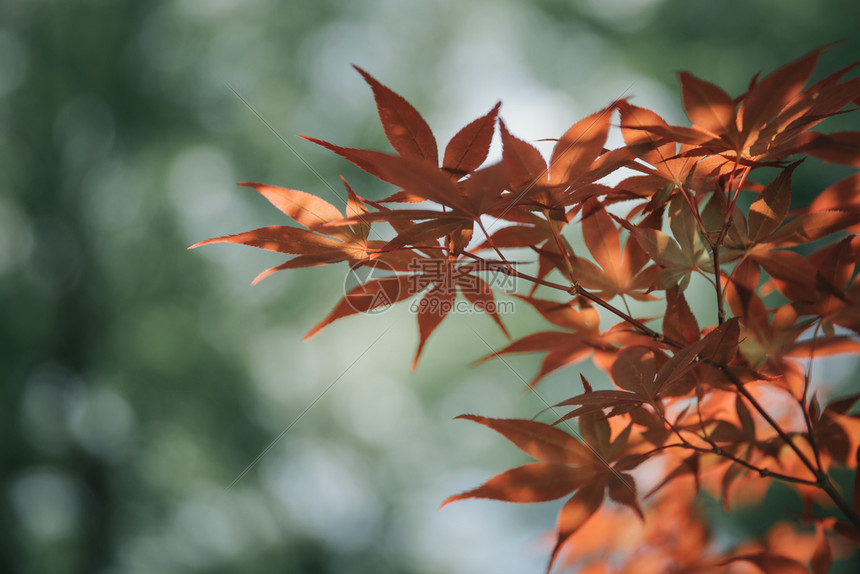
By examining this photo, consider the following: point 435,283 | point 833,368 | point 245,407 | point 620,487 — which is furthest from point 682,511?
point 245,407

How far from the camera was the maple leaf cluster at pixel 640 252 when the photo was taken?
25 centimetres

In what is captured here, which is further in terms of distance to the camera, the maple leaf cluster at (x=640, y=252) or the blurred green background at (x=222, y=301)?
the blurred green background at (x=222, y=301)

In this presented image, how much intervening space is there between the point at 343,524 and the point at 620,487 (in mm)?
2347

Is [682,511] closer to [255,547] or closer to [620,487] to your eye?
[620,487]

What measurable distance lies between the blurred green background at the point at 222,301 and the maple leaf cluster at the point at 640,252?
6.30 ft

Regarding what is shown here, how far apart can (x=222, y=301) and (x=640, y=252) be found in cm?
226

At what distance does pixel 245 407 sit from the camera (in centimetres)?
230

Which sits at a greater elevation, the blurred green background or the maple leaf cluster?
the blurred green background

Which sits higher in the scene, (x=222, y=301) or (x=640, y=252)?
(x=222, y=301)

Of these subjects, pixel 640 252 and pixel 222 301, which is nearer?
pixel 640 252

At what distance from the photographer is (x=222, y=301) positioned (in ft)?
7.68

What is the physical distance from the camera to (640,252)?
1.06 feet

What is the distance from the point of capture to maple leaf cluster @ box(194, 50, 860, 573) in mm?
246

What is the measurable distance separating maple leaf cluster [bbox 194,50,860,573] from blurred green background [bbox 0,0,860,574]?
192 cm
